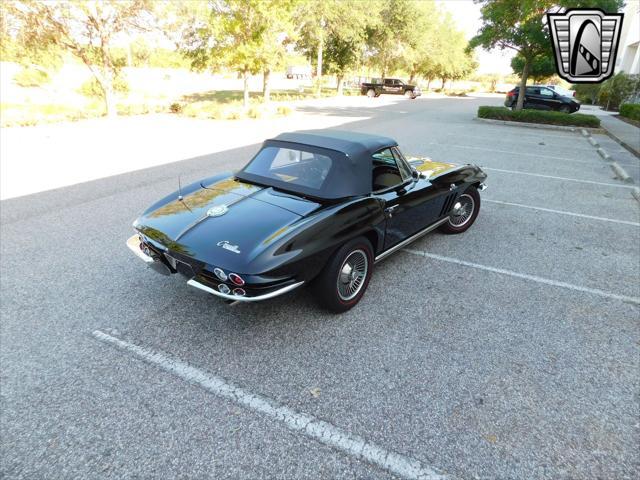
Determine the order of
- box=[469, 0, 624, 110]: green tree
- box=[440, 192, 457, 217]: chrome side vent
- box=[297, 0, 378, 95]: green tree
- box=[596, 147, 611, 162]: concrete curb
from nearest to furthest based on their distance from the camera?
box=[440, 192, 457, 217]: chrome side vent → box=[596, 147, 611, 162]: concrete curb → box=[469, 0, 624, 110]: green tree → box=[297, 0, 378, 95]: green tree

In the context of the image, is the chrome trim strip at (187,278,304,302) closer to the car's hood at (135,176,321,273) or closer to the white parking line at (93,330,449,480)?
the car's hood at (135,176,321,273)

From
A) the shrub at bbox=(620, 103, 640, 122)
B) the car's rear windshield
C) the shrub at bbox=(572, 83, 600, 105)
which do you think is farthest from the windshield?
the shrub at bbox=(572, 83, 600, 105)

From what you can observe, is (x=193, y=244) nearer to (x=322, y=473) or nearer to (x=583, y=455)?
(x=322, y=473)

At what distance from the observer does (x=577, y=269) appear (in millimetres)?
4457

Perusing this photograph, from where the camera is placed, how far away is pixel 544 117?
57.7 feet

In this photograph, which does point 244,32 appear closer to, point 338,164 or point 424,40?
point 338,164

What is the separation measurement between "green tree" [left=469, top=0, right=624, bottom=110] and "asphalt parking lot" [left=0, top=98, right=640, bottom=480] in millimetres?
14573

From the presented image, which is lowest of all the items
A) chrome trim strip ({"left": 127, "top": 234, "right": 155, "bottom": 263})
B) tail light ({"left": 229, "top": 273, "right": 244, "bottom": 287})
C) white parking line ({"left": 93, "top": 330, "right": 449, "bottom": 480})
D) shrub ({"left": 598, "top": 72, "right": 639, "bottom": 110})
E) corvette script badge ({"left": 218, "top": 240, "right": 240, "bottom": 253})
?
white parking line ({"left": 93, "top": 330, "right": 449, "bottom": 480})

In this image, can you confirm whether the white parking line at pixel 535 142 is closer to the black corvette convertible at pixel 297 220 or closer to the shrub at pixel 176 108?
the black corvette convertible at pixel 297 220

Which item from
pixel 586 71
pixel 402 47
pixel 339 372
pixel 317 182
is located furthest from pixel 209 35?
pixel 402 47

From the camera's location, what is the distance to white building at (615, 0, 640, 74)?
32094 millimetres

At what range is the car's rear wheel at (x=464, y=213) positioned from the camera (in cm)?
516

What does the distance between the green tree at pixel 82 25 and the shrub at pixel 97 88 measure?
208 inches

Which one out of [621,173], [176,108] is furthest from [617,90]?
[176,108]
